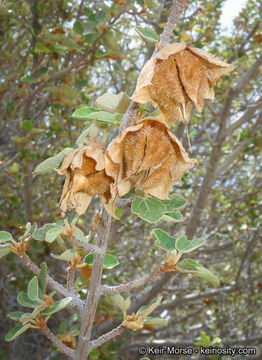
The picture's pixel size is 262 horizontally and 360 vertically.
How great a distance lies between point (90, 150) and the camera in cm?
73

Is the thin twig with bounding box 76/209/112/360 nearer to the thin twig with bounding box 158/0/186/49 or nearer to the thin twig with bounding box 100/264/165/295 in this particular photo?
the thin twig with bounding box 100/264/165/295

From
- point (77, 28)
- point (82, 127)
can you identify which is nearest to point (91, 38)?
point (77, 28)

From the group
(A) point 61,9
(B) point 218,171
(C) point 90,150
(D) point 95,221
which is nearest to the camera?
(C) point 90,150

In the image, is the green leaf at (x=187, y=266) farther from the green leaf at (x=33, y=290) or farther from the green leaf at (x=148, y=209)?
the green leaf at (x=33, y=290)

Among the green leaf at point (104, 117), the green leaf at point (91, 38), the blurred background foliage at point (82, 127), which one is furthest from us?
the blurred background foliage at point (82, 127)

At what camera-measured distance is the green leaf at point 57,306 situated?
0.87 metres

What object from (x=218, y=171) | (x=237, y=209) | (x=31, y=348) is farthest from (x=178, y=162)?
(x=31, y=348)

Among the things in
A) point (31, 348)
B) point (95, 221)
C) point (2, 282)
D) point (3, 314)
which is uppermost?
point (95, 221)

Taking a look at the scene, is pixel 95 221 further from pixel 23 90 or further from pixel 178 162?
pixel 23 90

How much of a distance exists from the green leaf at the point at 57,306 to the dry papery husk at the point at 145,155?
12.7 inches

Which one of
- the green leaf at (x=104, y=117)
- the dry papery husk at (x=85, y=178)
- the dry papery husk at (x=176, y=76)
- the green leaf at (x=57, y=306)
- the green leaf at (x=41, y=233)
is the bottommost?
the green leaf at (x=57, y=306)

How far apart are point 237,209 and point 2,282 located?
2007mm

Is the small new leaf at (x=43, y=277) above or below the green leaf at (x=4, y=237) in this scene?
below

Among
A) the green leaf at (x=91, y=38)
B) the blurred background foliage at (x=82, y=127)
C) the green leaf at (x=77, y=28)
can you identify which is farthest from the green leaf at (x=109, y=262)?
the green leaf at (x=77, y=28)
